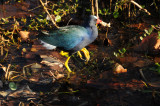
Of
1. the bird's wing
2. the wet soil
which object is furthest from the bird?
the wet soil

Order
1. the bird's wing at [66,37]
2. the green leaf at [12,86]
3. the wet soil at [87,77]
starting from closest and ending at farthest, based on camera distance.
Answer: the wet soil at [87,77]
the green leaf at [12,86]
the bird's wing at [66,37]

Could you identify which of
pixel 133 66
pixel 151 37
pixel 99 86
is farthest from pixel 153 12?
pixel 99 86

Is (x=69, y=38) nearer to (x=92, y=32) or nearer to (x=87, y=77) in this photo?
(x=92, y=32)

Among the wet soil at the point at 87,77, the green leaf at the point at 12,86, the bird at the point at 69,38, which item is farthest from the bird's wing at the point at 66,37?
the green leaf at the point at 12,86

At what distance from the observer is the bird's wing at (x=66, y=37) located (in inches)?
123

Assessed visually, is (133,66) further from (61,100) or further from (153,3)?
(153,3)

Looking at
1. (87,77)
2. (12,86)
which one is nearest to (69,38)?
(87,77)

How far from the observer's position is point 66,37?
314cm

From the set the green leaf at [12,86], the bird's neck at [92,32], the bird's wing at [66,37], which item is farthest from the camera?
the bird's neck at [92,32]

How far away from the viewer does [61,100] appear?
2582 millimetres

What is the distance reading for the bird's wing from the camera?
10.3 feet

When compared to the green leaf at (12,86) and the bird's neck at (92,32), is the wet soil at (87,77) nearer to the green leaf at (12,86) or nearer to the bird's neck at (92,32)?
the green leaf at (12,86)

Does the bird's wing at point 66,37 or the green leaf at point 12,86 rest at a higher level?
the bird's wing at point 66,37

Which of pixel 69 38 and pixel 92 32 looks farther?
pixel 92 32
